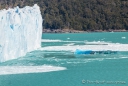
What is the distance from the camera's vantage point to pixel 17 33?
A: 33.2 m

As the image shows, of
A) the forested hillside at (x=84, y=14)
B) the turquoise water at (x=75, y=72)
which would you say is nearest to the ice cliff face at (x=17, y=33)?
the turquoise water at (x=75, y=72)

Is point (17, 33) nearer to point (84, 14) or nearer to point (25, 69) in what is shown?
point (25, 69)

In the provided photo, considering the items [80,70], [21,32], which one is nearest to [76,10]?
[21,32]

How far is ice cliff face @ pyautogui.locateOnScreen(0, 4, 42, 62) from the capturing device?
2977 cm

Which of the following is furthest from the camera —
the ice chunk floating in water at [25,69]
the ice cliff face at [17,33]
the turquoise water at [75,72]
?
the ice cliff face at [17,33]

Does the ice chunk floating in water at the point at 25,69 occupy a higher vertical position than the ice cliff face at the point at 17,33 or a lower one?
lower

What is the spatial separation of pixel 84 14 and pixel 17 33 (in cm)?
6510

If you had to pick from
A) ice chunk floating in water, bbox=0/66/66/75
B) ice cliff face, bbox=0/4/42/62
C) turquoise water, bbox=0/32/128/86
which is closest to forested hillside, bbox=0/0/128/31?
ice cliff face, bbox=0/4/42/62

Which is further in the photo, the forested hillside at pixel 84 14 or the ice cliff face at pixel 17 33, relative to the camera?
the forested hillside at pixel 84 14

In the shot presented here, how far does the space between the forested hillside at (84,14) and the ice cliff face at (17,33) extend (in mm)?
51926

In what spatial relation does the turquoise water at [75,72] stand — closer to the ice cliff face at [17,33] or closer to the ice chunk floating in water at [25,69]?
the ice chunk floating in water at [25,69]

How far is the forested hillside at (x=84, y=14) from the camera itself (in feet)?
305

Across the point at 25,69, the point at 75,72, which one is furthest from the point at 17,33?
the point at 75,72

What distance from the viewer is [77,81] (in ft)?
74.2
